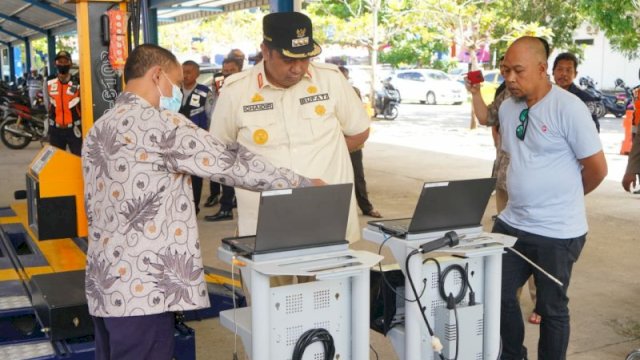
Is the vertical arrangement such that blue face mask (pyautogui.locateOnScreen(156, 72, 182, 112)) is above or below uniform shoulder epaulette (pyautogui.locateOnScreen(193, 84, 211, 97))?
above

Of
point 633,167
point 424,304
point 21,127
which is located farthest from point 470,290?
point 21,127

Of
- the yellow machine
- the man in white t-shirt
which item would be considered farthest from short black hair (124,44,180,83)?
the yellow machine

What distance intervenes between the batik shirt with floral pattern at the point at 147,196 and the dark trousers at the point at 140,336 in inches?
2.1

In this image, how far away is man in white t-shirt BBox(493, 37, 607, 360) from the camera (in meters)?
3.55

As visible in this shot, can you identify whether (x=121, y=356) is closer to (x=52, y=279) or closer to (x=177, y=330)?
(x=177, y=330)

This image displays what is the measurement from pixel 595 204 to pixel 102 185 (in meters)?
7.71

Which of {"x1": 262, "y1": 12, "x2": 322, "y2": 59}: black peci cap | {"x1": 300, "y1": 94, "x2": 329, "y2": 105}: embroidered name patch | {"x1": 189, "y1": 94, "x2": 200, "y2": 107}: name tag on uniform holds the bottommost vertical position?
{"x1": 189, "y1": 94, "x2": 200, "y2": 107}: name tag on uniform

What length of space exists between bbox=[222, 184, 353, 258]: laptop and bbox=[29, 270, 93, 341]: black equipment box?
153cm

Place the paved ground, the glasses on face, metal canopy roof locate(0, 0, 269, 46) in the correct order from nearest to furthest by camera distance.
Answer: the glasses on face, the paved ground, metal canopy roof locate(0, 0, 269, 46)

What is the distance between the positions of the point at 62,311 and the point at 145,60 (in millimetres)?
1754

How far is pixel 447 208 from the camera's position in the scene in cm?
316

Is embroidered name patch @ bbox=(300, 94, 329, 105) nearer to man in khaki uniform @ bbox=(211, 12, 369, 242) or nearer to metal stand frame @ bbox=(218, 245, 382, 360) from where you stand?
man in khaki uniform @ bbox=(211, 12, 369, 242)

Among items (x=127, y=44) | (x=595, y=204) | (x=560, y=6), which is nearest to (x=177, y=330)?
(x=127, y=44)

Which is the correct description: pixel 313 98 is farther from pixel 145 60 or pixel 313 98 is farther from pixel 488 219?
pixel 488 219
